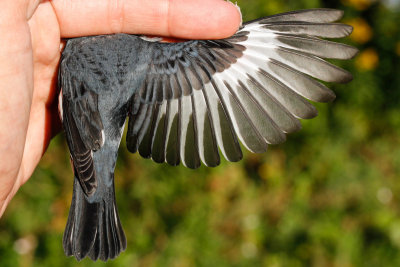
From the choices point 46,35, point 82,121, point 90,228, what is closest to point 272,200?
point 90,228

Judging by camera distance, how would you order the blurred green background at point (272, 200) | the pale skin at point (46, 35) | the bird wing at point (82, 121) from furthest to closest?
the blurred green background at point (272, 200) → the bird wing at point (82, 121) → the pale skin at point (46, 35)

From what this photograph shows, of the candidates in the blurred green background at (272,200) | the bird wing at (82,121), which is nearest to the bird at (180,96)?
the bird wing at (82,121)

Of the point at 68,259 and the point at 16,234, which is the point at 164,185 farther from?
the point at 16,234

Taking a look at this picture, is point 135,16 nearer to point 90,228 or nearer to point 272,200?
point 90,228

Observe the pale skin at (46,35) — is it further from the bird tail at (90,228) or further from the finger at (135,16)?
the bird tail at (90,228)

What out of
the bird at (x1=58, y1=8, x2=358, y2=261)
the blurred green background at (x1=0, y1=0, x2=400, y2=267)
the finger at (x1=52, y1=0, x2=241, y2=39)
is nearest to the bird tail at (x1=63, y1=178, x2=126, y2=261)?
the bird at (x1=58, y1=8, x2=358, y2=261)

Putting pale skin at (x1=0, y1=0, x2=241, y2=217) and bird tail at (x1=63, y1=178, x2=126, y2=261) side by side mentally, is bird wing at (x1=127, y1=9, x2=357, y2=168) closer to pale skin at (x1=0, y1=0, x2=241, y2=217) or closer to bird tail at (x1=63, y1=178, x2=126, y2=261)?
pale skin at (x1=0, y1=0, x2=241, y2=217)
